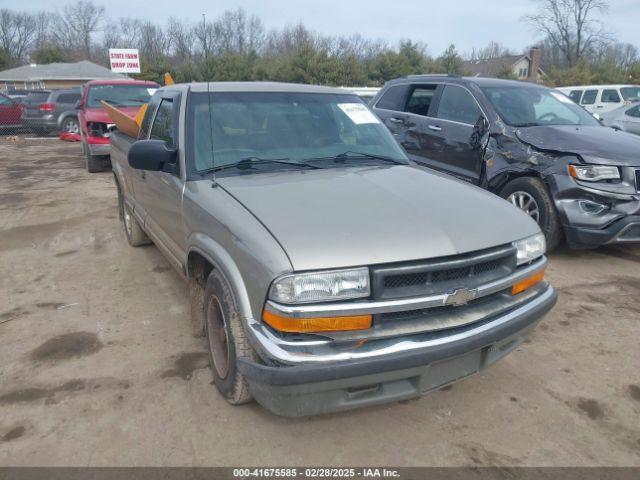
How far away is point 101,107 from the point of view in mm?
10633

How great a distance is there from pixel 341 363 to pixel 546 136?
428cm

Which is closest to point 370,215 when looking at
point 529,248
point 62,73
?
point 529,248

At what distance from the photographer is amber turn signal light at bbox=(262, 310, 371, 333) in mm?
2236

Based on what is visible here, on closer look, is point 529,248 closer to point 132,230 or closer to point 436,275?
point 436,275

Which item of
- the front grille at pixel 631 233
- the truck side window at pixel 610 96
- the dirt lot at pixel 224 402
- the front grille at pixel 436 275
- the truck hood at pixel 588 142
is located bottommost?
the dirt lot at pixel 224 402

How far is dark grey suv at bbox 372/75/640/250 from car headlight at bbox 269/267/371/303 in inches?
143

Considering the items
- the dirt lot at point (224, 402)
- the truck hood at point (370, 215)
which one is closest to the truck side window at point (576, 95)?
the dirt lot at point (224, 402)

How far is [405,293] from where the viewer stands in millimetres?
2357

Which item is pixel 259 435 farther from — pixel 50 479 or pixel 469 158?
pixel 469 158

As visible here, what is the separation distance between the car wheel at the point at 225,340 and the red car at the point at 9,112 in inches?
785

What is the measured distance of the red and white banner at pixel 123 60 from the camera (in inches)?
1026

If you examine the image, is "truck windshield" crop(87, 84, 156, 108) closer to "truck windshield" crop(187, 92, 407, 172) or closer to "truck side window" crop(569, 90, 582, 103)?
"truck windshield" crop(187, 92, 407, 172)

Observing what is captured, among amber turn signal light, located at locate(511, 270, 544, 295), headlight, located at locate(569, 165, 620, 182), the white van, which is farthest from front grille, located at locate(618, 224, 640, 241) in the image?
the white van

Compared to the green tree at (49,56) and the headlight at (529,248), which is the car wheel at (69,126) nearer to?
the headlight at (529,248)
